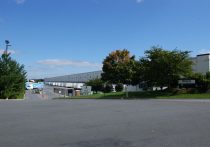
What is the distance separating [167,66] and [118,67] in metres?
29.5

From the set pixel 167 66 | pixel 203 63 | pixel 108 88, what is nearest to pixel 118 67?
pixel 108 88

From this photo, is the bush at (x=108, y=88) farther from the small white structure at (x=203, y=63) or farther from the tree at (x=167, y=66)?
the tree at (x=167, y=66)

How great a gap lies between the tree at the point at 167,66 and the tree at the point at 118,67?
80.6ft

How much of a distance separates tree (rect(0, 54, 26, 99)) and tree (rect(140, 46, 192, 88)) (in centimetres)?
1792

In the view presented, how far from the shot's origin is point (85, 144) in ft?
32.8

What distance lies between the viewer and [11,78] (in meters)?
51.2

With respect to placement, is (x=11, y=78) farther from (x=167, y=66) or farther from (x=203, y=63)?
(x=203, y=63)

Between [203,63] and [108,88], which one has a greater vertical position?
[203,63]

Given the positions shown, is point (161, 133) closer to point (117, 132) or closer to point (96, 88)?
point (117, 132)

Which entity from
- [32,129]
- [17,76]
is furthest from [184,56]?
[32,129]

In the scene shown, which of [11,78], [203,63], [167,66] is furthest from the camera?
[203,63]

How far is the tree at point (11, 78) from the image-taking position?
168 ft

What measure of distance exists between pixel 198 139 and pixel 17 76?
43.9 meters

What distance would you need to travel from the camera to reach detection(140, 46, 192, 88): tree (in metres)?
48.2
